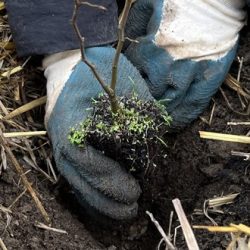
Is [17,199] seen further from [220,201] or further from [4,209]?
[220,201]

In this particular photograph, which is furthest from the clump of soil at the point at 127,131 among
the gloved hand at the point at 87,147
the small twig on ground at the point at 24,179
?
the small twig on ground at the point at 24,179

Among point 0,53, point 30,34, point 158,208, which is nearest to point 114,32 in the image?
point 30,34

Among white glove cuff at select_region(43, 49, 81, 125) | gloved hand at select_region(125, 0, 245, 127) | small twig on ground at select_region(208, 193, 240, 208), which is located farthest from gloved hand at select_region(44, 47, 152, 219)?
small twig on ground at select_region(208, 193, 240, 208)

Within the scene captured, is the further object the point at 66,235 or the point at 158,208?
the point at 158,208

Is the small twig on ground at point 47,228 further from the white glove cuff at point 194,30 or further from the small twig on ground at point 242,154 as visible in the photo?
the white glove cuff at point 194,30

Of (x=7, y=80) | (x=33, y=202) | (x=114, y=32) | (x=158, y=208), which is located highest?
(x=114, y=32)

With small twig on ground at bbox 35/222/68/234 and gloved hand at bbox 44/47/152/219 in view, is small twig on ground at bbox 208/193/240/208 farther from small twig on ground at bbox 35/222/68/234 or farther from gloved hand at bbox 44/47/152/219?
small twig on ground at bbox 35/222/68/234

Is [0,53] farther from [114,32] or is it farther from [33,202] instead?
[33,202]
